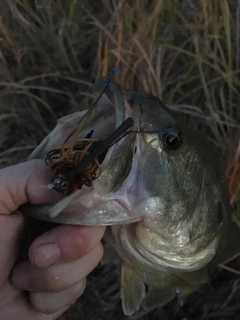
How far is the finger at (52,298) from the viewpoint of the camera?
3.16ft

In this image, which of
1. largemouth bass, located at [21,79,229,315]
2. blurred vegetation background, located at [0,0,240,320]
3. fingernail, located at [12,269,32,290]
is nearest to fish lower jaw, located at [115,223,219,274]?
largemouth bass, located at [21,79,229,315]

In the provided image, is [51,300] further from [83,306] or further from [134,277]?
[83,306]

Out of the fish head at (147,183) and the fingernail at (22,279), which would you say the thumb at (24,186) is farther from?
the fingernail at (22,279)

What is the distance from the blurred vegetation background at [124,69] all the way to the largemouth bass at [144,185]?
496 millimetres

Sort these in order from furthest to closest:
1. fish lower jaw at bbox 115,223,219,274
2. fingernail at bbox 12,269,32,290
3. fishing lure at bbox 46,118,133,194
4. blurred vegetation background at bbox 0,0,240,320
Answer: blurred vegetation background at bbox 0,0,240,320, fingernail at bbox 12,269,32,290, fish lower jaw at bbox 115,223,219,274, fishing lure at bbox 46,118,133,194

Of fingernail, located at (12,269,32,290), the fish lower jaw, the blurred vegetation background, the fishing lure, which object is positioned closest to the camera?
the fishing lure

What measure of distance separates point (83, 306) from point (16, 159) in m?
0.52

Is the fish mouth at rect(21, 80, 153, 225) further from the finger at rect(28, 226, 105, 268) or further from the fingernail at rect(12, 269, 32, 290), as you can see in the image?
the fingernail at rect(12, 269, 32, 290)

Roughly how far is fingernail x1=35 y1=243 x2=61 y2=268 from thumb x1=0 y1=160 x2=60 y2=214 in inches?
3.3

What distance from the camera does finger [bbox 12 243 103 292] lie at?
0.84 meters

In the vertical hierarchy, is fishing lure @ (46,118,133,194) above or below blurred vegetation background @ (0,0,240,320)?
above

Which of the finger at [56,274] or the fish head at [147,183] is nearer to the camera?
the fish head at [147,183]

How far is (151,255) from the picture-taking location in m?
0.76

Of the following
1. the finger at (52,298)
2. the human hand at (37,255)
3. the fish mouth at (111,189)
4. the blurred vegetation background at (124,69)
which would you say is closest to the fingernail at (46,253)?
the human hand at (37,255)
